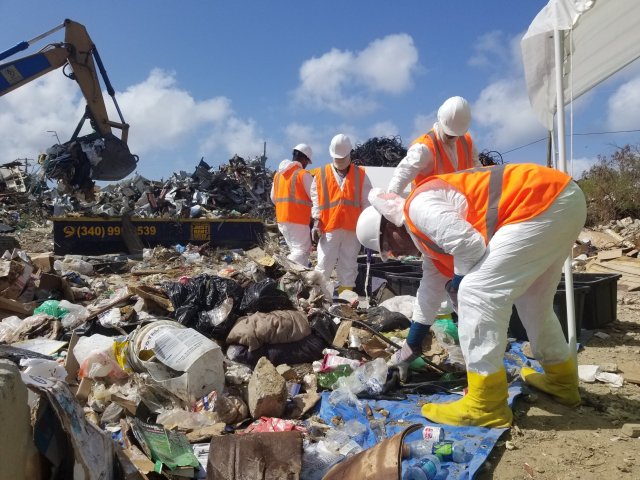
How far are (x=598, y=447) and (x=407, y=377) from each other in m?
1.19

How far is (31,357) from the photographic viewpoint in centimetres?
305

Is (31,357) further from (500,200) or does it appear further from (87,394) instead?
(500,200)

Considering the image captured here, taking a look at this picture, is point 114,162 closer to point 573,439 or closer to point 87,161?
point 87,161

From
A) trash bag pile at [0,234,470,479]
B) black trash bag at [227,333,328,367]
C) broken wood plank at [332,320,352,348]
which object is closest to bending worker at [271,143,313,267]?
trash bag pile at [0,234,470,479]

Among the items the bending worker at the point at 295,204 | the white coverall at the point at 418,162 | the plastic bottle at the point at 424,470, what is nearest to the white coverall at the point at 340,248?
the bending worker at the point at 295,204

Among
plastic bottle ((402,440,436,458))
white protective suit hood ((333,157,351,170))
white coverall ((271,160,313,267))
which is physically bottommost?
plastic bottle ((402,440,436,458))

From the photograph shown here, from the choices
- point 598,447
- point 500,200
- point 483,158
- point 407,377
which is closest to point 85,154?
point 407,377

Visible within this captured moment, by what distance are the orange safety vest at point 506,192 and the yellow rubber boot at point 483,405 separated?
69cm

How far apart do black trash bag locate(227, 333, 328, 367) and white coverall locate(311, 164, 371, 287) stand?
1969 millimetres

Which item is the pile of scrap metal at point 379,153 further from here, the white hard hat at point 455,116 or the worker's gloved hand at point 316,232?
the white hard hat at point 455,116

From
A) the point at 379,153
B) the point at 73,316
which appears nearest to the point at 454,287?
the point at 73,316

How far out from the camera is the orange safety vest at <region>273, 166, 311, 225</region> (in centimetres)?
647

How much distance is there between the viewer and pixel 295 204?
21.4ft

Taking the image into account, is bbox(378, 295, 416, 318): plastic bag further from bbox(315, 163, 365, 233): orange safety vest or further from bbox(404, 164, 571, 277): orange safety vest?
bbox(404, 164, 571, 277): orange safety vest
